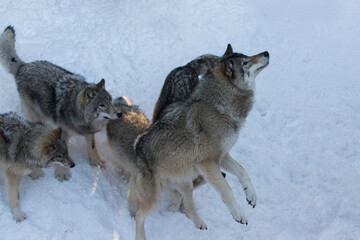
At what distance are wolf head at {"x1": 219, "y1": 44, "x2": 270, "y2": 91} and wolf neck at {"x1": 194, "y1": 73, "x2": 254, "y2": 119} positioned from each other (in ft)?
0.29

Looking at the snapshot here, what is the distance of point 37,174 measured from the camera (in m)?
5.51

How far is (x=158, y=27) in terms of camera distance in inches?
351

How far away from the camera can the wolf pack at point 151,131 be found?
184 inches

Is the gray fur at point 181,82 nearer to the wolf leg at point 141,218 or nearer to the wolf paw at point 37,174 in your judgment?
the wolf leg at point 141,218

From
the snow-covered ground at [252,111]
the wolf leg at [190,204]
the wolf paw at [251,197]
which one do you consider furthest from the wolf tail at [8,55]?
the wolf paw at [251,197]

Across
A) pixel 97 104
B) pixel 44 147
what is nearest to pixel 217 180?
pixel 97 104

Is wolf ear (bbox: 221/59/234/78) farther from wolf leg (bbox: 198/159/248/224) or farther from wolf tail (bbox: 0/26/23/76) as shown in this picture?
wolf tail (bbox: 0/26/23/76)

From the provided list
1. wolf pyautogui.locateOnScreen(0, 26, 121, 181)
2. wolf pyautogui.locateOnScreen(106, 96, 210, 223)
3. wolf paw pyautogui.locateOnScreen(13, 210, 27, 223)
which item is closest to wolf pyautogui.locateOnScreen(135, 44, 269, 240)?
wolf pyautogui.locateOnScreen(106, 96, 210, 223)

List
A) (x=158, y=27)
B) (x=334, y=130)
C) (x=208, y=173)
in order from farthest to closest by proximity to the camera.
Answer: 1. (x=158, y=27)
2. (x=334, y=130)
3. (x=208, y=173)

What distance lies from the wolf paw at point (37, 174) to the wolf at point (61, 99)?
226mm

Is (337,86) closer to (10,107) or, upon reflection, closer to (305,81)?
(305,81)

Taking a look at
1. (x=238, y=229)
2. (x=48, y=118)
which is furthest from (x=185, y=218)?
(x=48, y=118)

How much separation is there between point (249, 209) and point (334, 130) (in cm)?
282

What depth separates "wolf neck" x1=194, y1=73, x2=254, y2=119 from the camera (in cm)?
470
